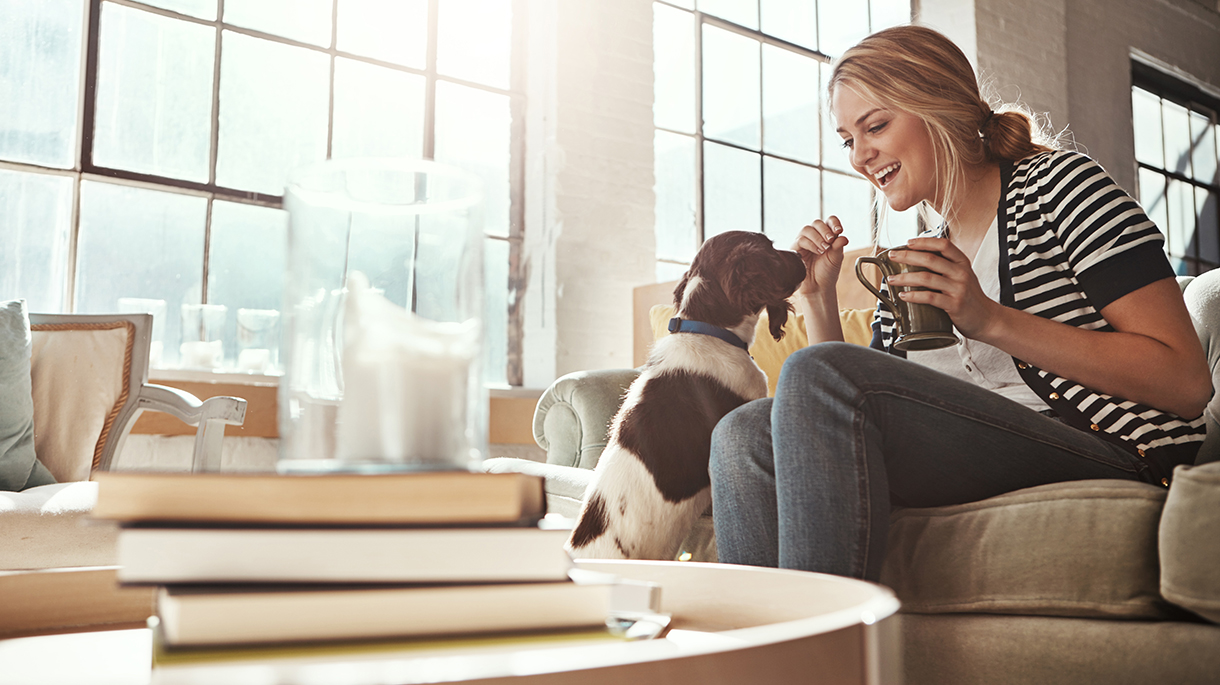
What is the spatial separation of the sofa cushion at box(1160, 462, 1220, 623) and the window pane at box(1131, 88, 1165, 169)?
18.1 feet

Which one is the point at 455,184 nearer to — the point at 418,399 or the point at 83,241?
the point at 418,399

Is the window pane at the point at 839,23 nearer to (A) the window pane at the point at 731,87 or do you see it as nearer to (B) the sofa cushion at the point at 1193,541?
(A) the window pane at the point at 731,87

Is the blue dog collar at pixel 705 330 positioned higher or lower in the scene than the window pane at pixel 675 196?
lower

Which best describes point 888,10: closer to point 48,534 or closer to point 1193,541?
point 1193,541

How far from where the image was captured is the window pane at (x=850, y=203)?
4.71 meters

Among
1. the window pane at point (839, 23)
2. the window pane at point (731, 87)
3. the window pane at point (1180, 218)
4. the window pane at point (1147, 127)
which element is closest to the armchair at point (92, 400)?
the window pane at point (731, 87)

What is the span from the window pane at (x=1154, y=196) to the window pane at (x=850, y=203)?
2.01 meters

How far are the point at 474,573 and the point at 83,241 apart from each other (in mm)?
3208

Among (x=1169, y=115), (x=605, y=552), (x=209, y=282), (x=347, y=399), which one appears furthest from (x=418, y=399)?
(x=1169, y=115)

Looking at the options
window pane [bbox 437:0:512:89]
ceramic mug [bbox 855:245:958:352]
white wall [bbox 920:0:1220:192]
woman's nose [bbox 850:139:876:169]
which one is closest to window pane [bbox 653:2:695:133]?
window pane [bbox 437:0:512:89]

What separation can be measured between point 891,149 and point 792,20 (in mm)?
3584

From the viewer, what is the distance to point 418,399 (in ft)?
1.16

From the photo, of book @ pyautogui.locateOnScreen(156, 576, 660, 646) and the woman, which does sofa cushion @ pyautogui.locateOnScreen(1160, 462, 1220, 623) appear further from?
book @ pyautogui.locateOnScreen(156, 576, 660, 646)

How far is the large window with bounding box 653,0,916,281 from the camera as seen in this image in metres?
4.29
